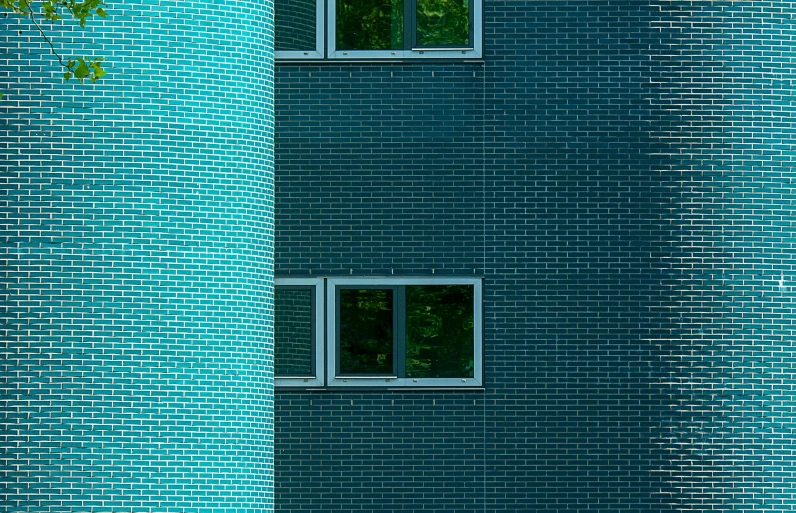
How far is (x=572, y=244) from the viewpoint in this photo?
14406mm

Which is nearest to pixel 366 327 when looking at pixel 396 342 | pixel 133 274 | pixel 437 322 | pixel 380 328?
pixel 380 328

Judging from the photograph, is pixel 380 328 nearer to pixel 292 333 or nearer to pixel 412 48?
pixel 292 333

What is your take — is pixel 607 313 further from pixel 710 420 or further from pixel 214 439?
pixel 214 439

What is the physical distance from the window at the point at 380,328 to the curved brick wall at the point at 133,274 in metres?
1.62

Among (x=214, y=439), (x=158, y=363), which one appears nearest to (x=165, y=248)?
(x=158, y=363)

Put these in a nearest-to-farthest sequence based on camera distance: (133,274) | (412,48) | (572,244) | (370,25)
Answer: (133,274) → (572,244) → (412,48) → (370,25)

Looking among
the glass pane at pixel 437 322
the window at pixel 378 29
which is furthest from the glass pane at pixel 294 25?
the glass pane at pixel 437 322

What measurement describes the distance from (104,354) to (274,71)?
13.4 feet

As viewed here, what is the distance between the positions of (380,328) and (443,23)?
364cm

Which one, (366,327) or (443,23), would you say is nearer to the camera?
(366,327)

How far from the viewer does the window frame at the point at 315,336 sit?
14.3 metres

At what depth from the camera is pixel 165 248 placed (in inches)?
486

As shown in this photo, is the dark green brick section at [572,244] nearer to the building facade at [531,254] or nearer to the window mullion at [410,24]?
the building facade at [531,254]

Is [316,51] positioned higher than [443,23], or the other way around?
[443,23]
